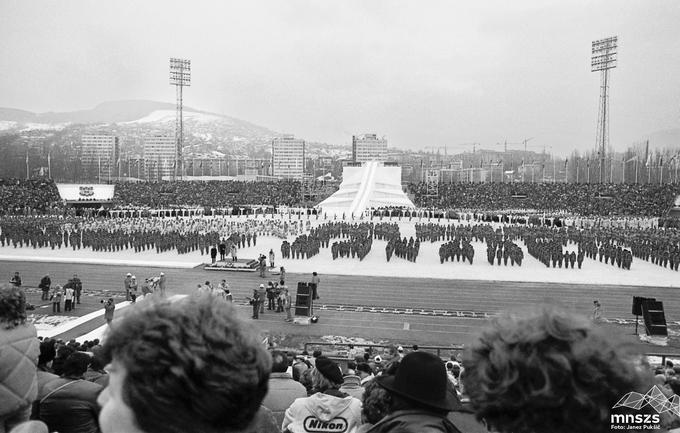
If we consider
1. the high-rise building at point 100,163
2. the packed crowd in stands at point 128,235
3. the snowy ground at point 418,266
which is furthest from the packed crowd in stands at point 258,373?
the high-rise building at point 100,163

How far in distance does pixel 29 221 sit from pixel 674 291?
115 ft

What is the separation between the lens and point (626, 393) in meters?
1.69

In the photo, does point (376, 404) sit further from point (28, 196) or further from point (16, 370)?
point (28, 196)

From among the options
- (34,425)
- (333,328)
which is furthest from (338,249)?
(34,425)

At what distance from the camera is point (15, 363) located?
3.08 meters

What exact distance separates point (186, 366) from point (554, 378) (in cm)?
107

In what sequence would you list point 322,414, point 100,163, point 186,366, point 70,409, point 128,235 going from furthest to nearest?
point 100,163
point 128,235
point 322,414
point 70,409
point 186,366

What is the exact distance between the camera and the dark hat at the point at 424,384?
2340mm

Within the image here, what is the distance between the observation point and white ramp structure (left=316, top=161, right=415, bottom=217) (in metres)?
57.2

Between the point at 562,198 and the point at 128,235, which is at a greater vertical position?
the point at 562,198

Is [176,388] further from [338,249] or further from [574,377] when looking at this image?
[338,249]

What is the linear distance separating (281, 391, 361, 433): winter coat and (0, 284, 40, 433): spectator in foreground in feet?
4.99

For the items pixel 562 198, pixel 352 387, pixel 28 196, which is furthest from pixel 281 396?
pixel 562 198

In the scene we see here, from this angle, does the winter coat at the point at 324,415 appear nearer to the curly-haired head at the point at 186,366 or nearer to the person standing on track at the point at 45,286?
the curly-haired head at the point at 186,366
